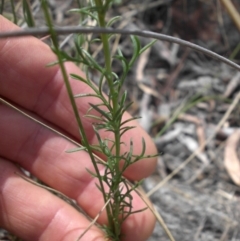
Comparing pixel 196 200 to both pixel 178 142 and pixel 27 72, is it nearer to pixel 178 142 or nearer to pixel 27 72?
pixel 178 142

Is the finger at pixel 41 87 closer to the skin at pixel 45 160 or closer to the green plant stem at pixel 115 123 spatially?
the skin at pixel 45 160

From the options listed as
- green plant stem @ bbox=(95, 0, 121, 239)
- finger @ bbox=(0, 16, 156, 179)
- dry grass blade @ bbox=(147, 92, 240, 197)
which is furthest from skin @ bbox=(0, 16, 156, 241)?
dry grass blade @ bbox=(147, 92, 240, 197)

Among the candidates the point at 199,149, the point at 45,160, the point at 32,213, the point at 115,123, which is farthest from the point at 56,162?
the point at 199,149

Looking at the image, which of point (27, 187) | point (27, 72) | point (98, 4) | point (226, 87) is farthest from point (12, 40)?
point (226, 87)

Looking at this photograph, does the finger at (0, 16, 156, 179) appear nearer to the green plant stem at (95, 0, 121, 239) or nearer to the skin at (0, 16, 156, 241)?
the skin at (0, 16, 156, 241)

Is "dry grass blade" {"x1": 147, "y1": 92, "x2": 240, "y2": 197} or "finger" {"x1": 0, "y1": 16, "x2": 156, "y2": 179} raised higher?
"finger" {"x1": 0, "y1": 16, "x2": 156, "y2": 179}
